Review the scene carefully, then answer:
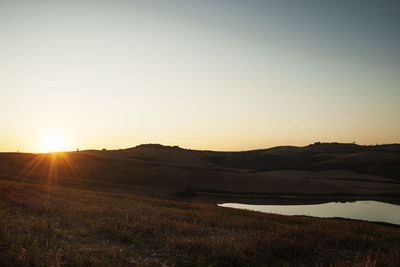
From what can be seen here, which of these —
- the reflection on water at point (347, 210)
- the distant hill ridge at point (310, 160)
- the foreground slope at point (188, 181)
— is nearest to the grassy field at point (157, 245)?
the reflection on water at point (347, 210)

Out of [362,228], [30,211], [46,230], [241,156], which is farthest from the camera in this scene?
[241,156]

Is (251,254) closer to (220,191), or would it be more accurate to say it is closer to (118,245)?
(118,245)

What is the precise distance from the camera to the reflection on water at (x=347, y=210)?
35844 millimetres

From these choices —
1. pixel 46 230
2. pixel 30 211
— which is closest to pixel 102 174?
pixel 30 211

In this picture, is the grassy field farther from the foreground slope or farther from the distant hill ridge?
the distant hill ridge

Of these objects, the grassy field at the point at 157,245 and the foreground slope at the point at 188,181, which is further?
the foreground slope at the point at 188,181

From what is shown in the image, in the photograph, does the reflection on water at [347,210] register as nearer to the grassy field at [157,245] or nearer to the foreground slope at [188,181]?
the foreground slope at [188,181]

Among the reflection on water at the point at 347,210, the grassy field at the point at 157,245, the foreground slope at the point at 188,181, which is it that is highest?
the grassy field at the point at 157,245

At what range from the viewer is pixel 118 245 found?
336 inches

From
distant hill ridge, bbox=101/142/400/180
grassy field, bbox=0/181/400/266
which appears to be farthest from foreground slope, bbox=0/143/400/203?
grassy field, bbox=0/181/400/266

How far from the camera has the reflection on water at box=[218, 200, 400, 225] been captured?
35.8 meters

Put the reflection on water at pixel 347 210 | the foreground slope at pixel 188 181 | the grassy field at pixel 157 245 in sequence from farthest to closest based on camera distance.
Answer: the foreground slope at pixel 188 181, the reflection on water at pixel 347 210, the grassy field at pixel 157 245

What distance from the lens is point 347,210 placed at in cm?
4066

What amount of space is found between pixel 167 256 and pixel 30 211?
791 cm
